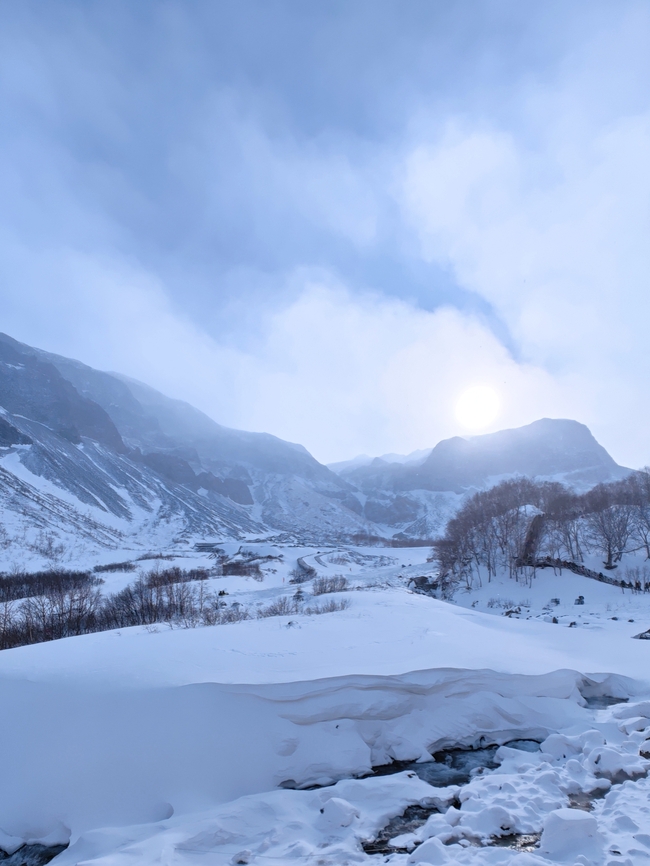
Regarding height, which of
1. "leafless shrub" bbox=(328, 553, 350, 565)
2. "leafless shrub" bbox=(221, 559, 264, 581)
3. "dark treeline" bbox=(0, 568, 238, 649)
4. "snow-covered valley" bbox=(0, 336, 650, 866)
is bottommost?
"leafless shrub" bbox=(328, 553, 350, 565)

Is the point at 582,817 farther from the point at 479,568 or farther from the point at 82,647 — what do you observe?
the point at 479,568

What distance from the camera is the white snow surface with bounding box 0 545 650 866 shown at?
5992mm

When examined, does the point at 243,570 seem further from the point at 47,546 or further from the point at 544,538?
the point at 544,538

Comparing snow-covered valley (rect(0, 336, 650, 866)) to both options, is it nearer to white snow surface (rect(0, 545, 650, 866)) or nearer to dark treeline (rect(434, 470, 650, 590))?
white snow surface (rect(0, 545, 650, 866))

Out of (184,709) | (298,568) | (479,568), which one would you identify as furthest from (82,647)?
(298,568)

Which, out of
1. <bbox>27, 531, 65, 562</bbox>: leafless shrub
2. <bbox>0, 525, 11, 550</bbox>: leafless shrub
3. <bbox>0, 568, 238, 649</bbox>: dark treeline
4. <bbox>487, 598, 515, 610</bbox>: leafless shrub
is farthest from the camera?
<bbox>27, 531, 65, 562</bbox>: leafless shrub

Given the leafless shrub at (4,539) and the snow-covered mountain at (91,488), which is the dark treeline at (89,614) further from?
the snow-covered mountain at (91,488)

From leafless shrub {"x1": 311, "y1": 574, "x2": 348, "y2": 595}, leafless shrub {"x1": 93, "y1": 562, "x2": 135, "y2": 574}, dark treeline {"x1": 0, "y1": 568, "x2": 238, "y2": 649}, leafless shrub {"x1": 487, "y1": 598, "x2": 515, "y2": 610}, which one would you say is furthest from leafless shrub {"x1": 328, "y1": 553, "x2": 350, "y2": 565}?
dark treeline {"x1": 0, "y1": 568, "x2": 238, "y2": 649}

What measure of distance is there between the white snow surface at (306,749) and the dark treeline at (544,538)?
3472 centimetres

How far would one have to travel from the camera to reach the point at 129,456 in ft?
533

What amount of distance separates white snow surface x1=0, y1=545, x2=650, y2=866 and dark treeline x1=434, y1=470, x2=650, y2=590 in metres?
34.7

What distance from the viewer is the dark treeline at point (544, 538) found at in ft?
142

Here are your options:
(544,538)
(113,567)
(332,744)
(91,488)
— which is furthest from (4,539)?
(544,538)

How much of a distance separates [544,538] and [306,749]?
154ft
